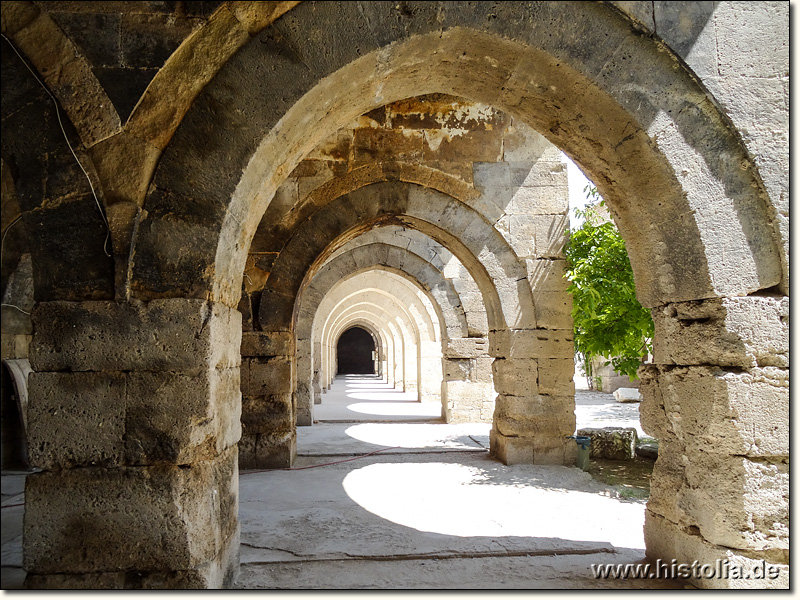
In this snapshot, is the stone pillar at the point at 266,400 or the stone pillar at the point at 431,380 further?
the stone pillar at the point at 431,380

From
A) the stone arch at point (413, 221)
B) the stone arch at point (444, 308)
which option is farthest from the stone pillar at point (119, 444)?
the stone arch at point (444, 308)

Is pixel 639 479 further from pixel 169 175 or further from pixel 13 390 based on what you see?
pixel 13 390

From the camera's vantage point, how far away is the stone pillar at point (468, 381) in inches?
382

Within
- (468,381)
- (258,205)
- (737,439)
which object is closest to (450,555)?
(737,439)

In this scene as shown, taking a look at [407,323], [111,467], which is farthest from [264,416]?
[407,323]

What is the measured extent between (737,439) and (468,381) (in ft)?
23.3

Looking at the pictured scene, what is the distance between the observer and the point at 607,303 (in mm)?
5664

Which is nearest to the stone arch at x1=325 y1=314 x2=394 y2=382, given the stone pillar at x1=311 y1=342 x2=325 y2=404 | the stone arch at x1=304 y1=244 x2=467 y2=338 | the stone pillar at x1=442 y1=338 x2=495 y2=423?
the stone pillar at x1=311 y1=342 x2=325 y2=404

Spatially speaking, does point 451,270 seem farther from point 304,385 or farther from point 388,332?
point 388,332

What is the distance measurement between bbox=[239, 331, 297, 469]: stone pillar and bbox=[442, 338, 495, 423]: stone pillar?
4.00 m

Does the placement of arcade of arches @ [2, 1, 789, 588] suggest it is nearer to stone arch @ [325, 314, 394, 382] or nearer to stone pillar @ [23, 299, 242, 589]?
stone pillar @ [23, 299, 242, 589]

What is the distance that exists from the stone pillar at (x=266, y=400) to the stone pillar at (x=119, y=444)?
11.8ft

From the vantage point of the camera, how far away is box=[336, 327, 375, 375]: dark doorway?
110 feet

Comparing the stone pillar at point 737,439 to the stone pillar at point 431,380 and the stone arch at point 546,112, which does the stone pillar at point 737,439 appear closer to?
the stone arch at point 546,112
